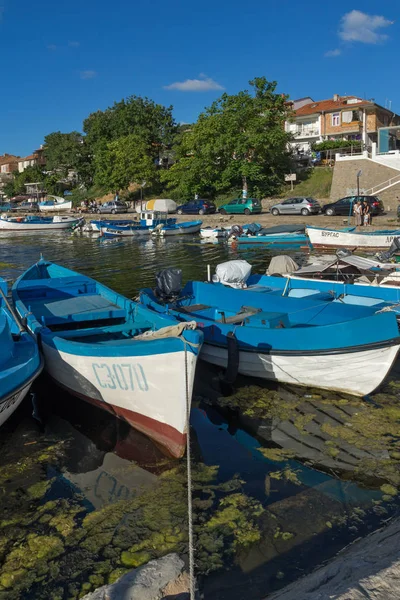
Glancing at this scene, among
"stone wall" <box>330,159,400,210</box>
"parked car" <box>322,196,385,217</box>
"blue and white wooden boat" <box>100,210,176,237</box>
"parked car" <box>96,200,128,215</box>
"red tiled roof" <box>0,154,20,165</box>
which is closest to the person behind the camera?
"parked car" <box>322,196,385,217</box>

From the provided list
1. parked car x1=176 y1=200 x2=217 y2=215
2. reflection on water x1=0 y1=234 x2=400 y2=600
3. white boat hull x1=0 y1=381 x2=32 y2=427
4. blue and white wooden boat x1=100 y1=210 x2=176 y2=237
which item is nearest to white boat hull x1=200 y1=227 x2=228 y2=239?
blue and white wooden boat x1=100 y1=210 x2=176 y2=237

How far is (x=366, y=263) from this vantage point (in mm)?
14352

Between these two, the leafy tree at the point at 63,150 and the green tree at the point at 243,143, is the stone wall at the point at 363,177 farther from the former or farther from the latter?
the leafy tree at the point at 63,150

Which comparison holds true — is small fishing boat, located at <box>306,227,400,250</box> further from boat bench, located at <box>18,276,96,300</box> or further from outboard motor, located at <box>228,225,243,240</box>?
boat bench, located at <box>18,276,96,300</box>

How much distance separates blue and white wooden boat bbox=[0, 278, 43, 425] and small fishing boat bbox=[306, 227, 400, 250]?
64.5 feet

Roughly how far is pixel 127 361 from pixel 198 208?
132 feet

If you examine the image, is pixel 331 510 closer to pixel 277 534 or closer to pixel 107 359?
pixel 277 534

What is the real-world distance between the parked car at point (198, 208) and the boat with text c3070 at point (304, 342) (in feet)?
116

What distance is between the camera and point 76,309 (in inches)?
407

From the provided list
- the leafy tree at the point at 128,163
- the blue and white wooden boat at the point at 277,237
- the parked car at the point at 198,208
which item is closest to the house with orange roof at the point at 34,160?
the leafy tree at the point at 128,163

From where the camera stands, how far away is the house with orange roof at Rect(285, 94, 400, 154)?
55.1 m

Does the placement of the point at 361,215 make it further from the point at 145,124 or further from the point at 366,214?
the point at 145,124

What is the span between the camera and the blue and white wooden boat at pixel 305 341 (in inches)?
Answer: 316

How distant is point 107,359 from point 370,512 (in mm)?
3783
